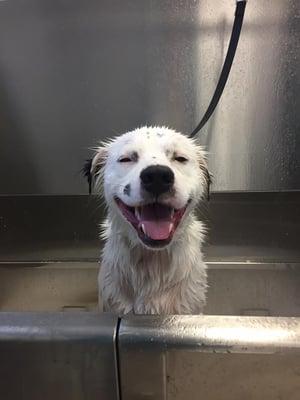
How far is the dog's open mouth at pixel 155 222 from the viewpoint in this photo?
1.05 m

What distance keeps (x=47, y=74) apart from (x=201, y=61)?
→ 2.23 feet

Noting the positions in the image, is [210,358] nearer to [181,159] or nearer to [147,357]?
[147,357]

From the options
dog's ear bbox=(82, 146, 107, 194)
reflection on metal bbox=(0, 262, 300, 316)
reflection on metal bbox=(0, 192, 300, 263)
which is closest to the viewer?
dog's ear bbox=(82, 146, 107, 194)

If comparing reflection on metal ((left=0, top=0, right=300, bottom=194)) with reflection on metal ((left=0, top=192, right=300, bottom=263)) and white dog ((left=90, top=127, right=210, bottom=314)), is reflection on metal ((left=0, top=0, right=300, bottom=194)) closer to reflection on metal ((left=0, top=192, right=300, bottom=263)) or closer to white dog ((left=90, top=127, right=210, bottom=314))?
reflection on metal ((left=0, top=192, right=300, bottom=263))

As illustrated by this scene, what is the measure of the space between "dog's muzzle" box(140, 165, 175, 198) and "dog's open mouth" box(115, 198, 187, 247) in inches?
2.0

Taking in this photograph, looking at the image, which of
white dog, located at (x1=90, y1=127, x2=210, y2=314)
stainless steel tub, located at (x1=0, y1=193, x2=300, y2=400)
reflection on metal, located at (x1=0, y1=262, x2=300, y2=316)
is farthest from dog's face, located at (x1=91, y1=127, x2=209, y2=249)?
reflection on metal, located at (x1=0, y1=262, x2=300, y2=316)

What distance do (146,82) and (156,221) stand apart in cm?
101

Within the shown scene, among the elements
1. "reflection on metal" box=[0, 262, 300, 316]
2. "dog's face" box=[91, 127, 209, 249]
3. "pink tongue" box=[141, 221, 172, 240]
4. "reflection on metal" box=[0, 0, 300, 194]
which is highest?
"reflection on metal" box=[0, 0, 300, 194]

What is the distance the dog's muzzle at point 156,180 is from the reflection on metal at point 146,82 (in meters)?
0.95

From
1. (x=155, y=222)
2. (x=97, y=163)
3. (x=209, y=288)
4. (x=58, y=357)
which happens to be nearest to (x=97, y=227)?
(x=209, y=288)

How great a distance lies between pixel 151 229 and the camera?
3.47 feet

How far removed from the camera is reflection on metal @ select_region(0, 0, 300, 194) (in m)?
1.83

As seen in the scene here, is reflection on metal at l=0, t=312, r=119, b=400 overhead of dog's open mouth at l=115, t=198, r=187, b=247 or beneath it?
beneath

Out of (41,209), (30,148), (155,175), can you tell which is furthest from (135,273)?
(30,148)
